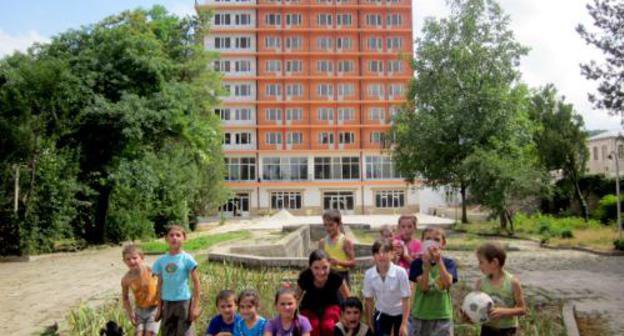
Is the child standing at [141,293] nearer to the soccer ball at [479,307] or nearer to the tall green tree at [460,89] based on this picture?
the soccer ball at [479,307]

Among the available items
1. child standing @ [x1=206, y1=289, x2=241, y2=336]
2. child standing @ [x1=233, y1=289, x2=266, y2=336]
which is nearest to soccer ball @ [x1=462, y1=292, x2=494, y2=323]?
child standing @ [x1=233, y1=289, x2=266, y2=336]

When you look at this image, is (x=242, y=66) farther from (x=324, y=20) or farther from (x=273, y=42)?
(x=324, y=20)

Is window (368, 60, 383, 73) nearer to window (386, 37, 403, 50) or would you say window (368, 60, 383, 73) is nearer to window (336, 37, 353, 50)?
window (386, 37, 403, 50)

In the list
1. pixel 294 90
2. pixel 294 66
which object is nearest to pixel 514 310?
pixel 294 90

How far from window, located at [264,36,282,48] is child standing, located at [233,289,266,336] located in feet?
208

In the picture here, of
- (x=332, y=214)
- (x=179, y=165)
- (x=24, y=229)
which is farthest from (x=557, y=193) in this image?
(x=332, y=214)

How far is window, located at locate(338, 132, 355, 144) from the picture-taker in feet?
219

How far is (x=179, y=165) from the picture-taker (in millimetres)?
33219

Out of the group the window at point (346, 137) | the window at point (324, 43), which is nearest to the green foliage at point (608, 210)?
the window at point (346, 137)

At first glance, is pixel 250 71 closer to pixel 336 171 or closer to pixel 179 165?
pixel 336 171

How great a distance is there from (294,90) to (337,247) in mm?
60855

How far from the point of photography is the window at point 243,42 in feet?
220

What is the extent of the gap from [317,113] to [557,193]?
3045 cm

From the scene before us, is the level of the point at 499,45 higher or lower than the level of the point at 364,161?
higher
